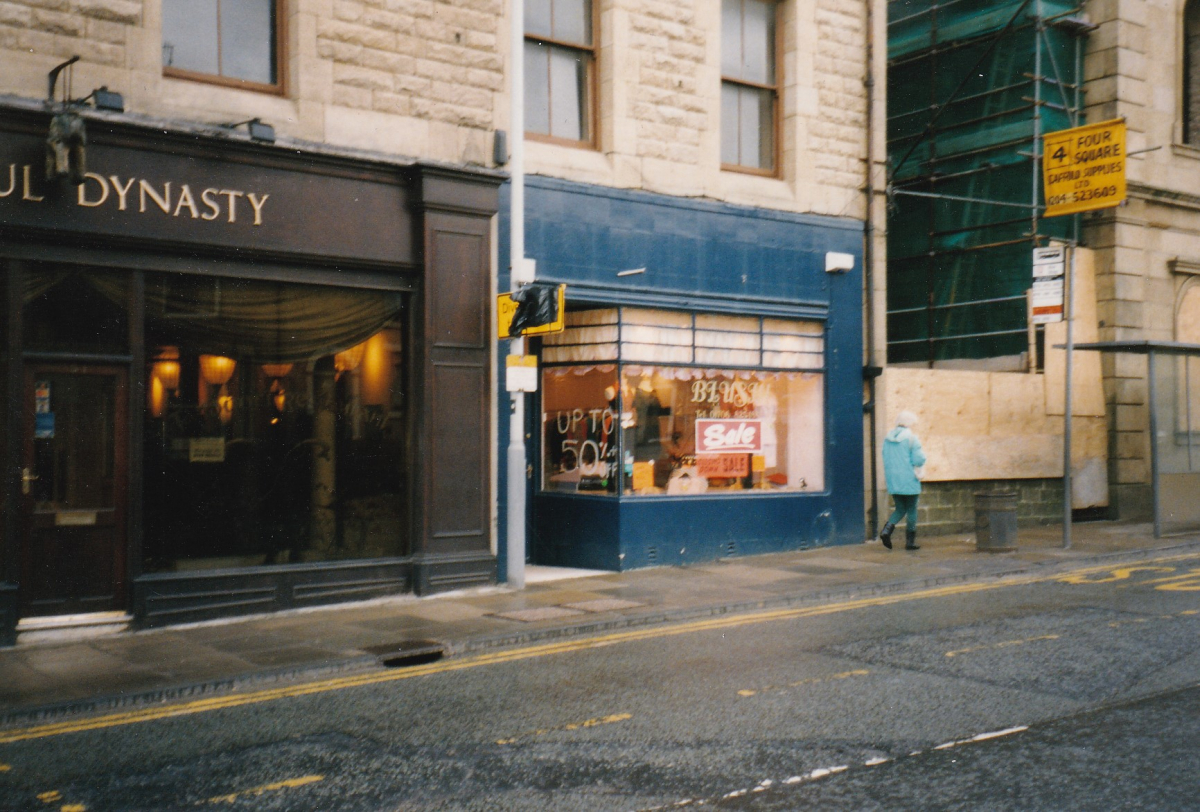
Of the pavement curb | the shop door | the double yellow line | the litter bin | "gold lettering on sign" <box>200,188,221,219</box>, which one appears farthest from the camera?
the litter bin

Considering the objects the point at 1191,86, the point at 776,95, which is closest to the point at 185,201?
the point at 776,95

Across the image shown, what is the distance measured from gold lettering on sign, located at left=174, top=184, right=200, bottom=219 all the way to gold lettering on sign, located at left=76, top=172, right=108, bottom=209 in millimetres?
650

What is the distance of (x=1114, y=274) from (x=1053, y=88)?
342 cm

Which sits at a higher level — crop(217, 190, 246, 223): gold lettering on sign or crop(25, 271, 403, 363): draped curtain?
crop(217, 190, 246, 223): gold lettering on sign

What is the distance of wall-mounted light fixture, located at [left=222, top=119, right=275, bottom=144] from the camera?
35.3 feet

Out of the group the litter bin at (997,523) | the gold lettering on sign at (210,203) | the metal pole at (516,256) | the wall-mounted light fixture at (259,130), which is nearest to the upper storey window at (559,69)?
the metal pole at (516,256)

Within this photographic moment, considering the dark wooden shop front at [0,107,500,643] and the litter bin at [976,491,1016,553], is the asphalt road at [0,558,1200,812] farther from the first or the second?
the litter bin at [976,491,1016,553]

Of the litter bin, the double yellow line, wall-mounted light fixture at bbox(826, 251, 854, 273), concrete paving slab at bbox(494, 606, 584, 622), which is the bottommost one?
the double yellow line

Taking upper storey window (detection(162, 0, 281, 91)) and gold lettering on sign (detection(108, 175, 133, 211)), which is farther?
upper storey window (detection(162, 0, 281, 91))

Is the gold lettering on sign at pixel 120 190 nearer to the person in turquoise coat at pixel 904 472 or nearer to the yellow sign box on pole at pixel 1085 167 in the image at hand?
the person in turquoise coat at pixel 904 472

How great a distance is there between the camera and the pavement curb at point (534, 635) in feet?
24.4

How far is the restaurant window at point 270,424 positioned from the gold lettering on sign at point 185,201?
65 cm

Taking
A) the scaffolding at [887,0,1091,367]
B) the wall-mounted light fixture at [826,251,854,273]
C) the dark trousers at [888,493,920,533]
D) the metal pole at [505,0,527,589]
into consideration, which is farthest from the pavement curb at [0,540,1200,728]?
the scaffolding at [887,0,1091,367]

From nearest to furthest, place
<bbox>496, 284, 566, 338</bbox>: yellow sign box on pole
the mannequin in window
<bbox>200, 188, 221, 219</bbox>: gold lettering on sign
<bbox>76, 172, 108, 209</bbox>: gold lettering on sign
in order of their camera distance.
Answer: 1. <bbox>76, 172, 108, 209</bbox>: gold lettering on sign
2. <bbox>200, 188, 221, 219</bbox>: gold lettering on sign
3. <bbox>496, 284, 566, 338</bbox>: yellow sign box on pole
4. the mannequin in window
